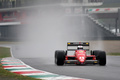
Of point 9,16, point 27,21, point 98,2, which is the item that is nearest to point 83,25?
point 98,2

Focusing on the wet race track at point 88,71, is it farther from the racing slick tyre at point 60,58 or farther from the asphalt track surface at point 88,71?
the racing slick tyre at point 60,58

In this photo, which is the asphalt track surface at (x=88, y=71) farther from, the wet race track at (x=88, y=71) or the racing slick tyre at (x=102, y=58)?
the racing slick tyre at (x=102, y=58)

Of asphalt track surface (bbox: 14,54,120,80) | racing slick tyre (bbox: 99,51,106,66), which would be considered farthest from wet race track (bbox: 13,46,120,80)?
racing slick tyre (bbox: 99,51,106,66)

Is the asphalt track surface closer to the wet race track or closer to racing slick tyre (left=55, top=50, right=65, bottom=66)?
the wet race track

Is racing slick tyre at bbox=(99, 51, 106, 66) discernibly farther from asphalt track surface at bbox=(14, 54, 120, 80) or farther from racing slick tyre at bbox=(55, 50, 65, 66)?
racing slick tyre at bbox=(55, 50, 65, 66)

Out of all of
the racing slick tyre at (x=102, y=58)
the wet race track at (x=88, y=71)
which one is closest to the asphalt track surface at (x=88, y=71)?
the wet race track at (x=88, y=71)

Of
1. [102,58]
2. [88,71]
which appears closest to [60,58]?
[102,58]

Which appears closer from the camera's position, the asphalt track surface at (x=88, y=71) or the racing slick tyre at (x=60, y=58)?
the asphalt track surface at (x=88, y=71)

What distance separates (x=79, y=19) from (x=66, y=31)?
5.79m

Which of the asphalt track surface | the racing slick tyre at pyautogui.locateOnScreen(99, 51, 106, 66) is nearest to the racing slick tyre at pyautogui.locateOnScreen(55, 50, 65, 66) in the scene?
the asphalt track surface

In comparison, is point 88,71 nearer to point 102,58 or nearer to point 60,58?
point 102,58

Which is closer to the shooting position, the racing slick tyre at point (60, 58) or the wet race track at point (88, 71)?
the wet race track at point (88, 71)

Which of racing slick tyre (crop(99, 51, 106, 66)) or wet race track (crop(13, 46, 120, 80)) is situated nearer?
wet race track (crop(13, 46, 120, 80))

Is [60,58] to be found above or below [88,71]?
above
